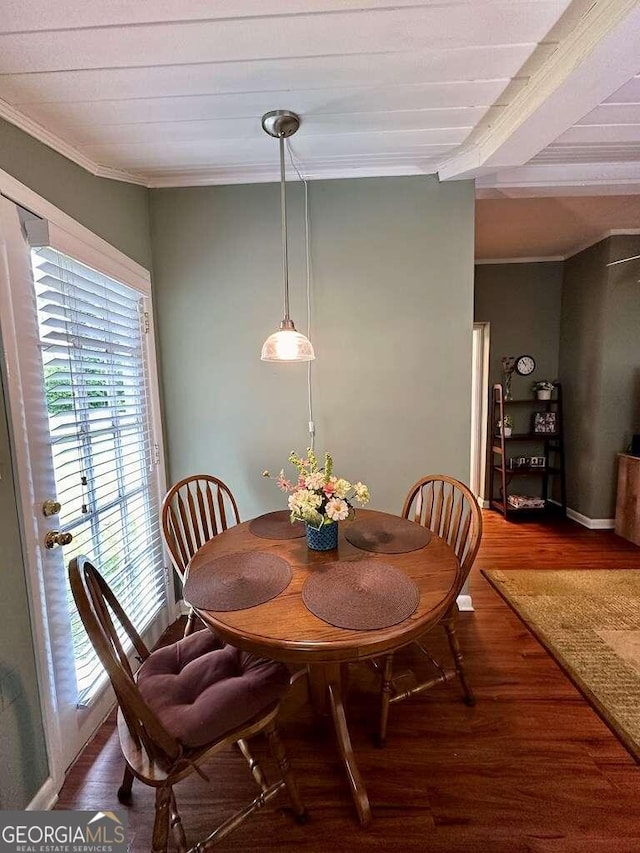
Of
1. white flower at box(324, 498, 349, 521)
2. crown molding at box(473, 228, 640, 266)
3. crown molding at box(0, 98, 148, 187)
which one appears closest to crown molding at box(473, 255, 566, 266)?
crown molding at box(473, 228, 640, 266)

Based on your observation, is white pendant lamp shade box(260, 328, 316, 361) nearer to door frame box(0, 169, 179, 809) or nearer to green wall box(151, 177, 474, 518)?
green wall box(151, 177, 474, 518)

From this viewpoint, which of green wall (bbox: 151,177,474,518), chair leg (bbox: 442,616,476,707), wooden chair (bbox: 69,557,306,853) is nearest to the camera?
wooden chair (bbox: 69,557,306,853)

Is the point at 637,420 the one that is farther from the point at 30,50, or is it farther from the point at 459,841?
the point at 30,50

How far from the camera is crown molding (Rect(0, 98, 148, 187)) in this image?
126cm

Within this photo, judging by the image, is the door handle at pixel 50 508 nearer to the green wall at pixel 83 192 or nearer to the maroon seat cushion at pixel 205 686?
the maroon seat cushion at pixel 205 686

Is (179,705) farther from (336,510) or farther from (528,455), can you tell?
(528,455)

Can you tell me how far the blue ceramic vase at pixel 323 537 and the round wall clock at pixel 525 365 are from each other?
10.9 ft

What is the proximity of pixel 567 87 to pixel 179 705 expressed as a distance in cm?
239

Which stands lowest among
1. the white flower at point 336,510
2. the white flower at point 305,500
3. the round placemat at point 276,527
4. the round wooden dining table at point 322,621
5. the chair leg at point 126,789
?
the chair leg at point 126,789

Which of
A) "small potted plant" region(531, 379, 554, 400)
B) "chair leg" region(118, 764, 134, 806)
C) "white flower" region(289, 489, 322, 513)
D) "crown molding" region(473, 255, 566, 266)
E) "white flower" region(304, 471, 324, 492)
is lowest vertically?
"chair leg" region(118, 764, 134, 806)

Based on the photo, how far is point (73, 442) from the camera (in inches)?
57.1

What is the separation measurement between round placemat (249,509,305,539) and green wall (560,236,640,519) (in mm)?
3216

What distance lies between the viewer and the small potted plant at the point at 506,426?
3.62 meters

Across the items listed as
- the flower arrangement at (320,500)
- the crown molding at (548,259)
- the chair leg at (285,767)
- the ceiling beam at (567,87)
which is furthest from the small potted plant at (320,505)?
the crown molding at (548,259)
